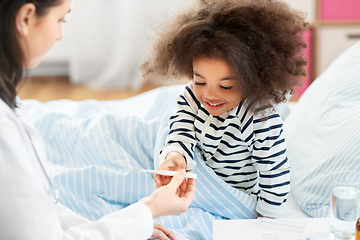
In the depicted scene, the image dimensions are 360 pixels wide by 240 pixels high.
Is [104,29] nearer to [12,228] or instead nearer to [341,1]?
[341,1]

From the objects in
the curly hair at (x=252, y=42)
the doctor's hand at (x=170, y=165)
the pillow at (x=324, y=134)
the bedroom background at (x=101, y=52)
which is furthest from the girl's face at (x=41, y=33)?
the bedroom background at (x=101, y=52)

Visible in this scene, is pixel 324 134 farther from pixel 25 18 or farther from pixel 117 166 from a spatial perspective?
pixel 25 18

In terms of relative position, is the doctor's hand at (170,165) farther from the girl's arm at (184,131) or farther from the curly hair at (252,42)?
the curly hair at (252,42)

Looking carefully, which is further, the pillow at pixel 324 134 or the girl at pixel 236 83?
the pillow at pixel 324 134

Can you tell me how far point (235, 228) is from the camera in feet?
2.55

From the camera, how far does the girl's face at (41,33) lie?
641 millimetres

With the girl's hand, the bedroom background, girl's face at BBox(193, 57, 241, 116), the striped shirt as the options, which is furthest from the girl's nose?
the bedroom background

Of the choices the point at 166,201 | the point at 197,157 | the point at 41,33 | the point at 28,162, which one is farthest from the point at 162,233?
the point at 41,33

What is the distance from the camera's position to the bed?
1.01 metres

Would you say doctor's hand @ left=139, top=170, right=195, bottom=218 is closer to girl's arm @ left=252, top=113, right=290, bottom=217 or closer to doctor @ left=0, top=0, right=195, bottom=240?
doctor @ left=0, top=0, right=195, bottom=240

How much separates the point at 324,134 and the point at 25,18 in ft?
2.71

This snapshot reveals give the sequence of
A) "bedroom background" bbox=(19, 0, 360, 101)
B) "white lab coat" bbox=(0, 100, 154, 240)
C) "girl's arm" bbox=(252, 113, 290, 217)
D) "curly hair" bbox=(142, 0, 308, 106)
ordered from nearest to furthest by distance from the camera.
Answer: "white lab coat" bbox=(0, 100, 154, 240) < "curly hair" bbox=(142, 0, 308, 106) < "girl's arm" bbox=(252, 113, 290, 217) < "bedroom background" bbox=(19, 0, 360, 101)

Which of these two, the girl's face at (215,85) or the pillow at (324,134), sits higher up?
the girl's face at (215,85)

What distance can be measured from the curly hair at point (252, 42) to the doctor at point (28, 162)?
0.30m
